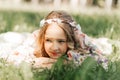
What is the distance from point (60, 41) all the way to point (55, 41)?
3 centimetres

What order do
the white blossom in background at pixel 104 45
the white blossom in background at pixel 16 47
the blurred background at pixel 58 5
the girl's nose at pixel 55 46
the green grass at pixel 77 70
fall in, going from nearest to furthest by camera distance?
the green grass at pixel 77 70 < the girl's nose at pixel 55 46 < the white blossom in background at pixel 16 47 < the white blossom in background at pixel 104 45 < the blurred background at pixel 58 5

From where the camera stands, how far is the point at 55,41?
265cm

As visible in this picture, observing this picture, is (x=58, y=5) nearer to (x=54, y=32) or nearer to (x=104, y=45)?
(x=104, y=45)

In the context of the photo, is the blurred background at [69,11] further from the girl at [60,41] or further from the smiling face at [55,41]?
the smiling face at [55,41]

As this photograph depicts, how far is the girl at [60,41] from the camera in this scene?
2.67 m

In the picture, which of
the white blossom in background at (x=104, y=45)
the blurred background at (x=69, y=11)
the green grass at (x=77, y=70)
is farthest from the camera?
the blurred background at (x=69, y=11)

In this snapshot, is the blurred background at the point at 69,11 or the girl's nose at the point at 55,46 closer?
the girl's nose at the point at 55,46

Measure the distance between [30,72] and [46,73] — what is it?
9cm

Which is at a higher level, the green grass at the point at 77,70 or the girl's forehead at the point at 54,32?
the girl's forehead at the point at 54,32

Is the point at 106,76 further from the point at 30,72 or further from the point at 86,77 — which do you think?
the point at 30,72

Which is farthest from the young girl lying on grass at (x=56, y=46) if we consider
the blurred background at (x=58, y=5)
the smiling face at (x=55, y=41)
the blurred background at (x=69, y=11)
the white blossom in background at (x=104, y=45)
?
the blurred background at (x=58, y=5)

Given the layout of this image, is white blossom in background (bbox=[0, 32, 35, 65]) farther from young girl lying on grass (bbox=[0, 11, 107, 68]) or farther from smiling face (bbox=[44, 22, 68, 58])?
smiling face (bbox=[44, 22, 68, 58])

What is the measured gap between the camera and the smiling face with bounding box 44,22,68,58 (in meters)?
2.66

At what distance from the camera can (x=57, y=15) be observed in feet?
8.95
